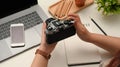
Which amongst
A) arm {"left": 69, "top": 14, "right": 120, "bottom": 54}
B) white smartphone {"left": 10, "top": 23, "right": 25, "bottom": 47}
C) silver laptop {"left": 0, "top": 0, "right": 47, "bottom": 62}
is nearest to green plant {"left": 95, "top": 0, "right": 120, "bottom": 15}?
arm {"left": 69, "top": 14, "right": 120, "bottom": 54}

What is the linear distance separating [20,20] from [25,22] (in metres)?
0.03

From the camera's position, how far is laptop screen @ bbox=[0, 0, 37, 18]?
3.49 feet

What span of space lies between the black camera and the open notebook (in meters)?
0.10

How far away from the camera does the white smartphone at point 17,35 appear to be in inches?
41.5

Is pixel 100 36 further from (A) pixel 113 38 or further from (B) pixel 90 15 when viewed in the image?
(B) pixel 90 15

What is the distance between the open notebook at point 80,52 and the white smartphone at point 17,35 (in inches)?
7.4

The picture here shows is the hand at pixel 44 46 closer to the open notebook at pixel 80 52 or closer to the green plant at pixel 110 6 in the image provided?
the open notebook at pixel 80 52

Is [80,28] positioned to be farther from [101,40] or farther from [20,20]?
[20,20]

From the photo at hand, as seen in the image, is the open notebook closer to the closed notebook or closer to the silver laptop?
the closed notebook

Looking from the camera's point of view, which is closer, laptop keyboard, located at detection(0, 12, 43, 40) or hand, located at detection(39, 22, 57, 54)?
hand, located at detection(39, 22, 57, 54)

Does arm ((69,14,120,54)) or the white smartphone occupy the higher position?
the white smartphone

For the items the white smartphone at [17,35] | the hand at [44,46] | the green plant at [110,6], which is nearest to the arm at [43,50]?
the hand at [44,46]

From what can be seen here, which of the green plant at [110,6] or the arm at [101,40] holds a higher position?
the green plant at [110,6]

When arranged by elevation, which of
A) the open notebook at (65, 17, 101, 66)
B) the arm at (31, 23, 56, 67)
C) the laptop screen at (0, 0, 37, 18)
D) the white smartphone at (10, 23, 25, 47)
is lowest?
the open notebook at (65, 17, 101, 66)
